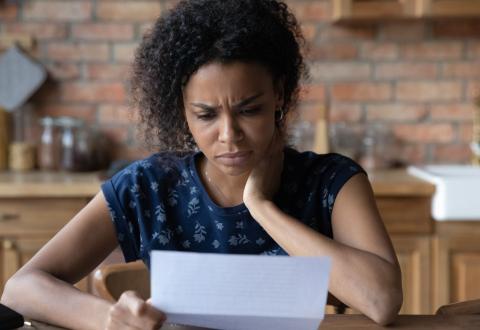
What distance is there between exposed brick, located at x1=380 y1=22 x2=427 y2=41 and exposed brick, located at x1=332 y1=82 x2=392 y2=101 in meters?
0.20

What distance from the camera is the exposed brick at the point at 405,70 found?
3.07 meters

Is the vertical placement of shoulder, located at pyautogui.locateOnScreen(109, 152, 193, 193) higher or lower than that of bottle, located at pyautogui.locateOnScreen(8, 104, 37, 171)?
higher

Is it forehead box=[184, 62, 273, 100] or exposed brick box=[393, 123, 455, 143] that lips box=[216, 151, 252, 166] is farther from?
exposed brick box=[393, 123, 455, 143]

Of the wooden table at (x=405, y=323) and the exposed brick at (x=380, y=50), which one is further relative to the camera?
the exposed brick at (x=380, y=50)

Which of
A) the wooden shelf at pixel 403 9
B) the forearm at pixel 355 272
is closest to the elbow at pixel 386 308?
the forearm at pixel 355 272


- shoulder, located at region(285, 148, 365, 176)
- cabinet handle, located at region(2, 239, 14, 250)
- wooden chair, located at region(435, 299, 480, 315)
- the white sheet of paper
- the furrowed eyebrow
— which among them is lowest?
cabinet handle, located at region(2, 239, 14, 250)

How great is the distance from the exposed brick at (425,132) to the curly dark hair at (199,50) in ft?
5.29

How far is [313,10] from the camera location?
3049 mm

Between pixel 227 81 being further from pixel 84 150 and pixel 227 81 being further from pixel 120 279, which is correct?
pixel 84 150

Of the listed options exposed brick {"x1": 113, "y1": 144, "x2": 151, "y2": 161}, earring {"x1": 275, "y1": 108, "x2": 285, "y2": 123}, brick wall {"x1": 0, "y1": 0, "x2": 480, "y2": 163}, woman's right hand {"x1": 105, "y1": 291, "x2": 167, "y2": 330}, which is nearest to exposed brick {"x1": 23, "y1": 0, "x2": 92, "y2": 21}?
brick wall {"x1": 0, "y1": 0, "x2": 480, "y2": 163}

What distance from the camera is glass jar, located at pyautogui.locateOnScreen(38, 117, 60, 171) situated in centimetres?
301

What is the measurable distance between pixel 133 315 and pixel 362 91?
7.21ft

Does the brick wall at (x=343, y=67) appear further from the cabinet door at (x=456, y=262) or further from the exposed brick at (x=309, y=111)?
the cabinet door at (x=456, y=262)

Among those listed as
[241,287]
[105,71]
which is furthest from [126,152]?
[241,287]
